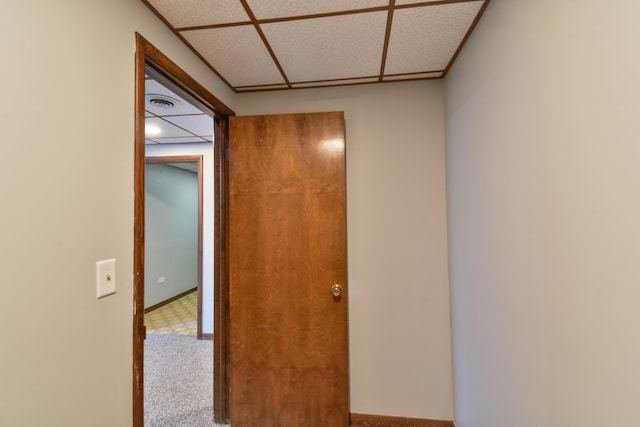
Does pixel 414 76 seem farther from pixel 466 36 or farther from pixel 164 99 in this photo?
pixel 164 99

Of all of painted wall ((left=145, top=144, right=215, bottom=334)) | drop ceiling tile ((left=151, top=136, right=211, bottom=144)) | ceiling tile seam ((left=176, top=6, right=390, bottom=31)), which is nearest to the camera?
ceiling tile seam ((left=176, top=6, right=390, bottom=31))

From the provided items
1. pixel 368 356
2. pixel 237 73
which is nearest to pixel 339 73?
pixel 237 73

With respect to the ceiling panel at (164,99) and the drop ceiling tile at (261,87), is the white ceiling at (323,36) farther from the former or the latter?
the ceiling panel at (164,99)

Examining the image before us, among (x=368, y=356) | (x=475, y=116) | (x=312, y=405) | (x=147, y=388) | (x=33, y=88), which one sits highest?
(x=475, y=116)

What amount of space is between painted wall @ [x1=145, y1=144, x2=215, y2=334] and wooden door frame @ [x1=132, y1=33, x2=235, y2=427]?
4.52 ft

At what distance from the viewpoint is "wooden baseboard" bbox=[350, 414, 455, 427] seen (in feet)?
5.80

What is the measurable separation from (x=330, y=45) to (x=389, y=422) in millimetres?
2284

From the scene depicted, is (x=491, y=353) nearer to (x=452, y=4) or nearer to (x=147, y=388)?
(x=452, y=4)

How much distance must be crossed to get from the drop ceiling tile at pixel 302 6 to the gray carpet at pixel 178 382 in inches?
95.7

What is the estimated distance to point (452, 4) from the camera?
115 centimetres

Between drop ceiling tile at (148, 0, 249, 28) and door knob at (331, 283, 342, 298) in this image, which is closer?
drop ceiling tile at (148, 0, 249, 28)

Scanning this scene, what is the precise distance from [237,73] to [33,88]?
112cm

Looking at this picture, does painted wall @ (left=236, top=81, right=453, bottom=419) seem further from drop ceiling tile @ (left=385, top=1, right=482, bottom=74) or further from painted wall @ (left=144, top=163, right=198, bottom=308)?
painted wall @ (left=144, top=163, right=198, bottom=308)

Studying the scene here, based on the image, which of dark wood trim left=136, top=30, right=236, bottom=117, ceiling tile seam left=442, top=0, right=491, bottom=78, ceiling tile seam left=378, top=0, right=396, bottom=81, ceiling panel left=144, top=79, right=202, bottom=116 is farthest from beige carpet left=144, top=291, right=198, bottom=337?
ceiling tile seam left=442, top=0, right=491, bottom=78
